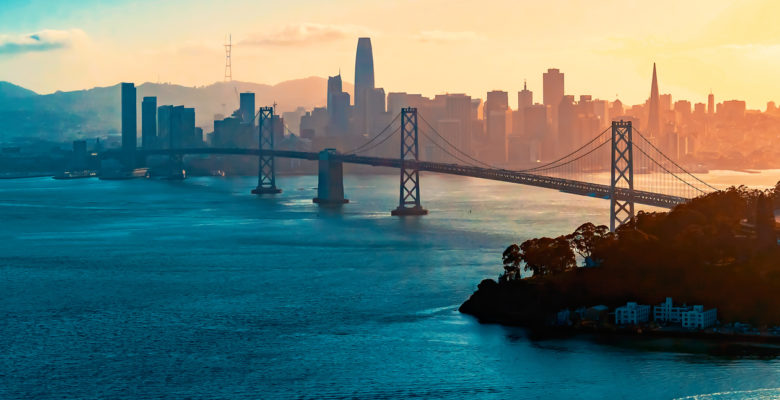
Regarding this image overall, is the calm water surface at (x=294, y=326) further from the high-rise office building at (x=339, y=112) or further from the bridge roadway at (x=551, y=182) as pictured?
the high-rise office building at (x=339, y=112)

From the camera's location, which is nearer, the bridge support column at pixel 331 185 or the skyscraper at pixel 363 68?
the bridge support column at pixel 331 185

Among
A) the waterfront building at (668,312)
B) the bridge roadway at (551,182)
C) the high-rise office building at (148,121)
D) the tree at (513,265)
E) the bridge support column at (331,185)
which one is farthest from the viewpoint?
the high-rise office building at (148,121)

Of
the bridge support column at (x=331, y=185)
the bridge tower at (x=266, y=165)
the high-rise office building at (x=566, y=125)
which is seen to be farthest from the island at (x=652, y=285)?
the high-rise office building at (x=566, y=125)

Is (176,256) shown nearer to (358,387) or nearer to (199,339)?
(199,339)

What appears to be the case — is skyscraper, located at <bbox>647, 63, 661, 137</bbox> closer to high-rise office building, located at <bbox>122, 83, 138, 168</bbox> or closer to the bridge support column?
high-rise office building, located at <bbox>122, 83, 138, 168</bbox>

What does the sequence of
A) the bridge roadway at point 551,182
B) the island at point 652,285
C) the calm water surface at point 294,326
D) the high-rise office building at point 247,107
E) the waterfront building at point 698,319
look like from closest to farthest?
the calm water surface at point 294,326, the waterfront building at point 698,319, the island at point 652,285, the bridge roadway at point 551,182, the high-rise office building at point 247,107

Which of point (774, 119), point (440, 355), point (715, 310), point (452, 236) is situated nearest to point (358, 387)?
point (440, 355)

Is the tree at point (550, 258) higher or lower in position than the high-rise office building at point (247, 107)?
lower

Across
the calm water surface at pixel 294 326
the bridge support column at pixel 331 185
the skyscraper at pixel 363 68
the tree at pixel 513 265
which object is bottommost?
the calm water surface at pixel 294 326
